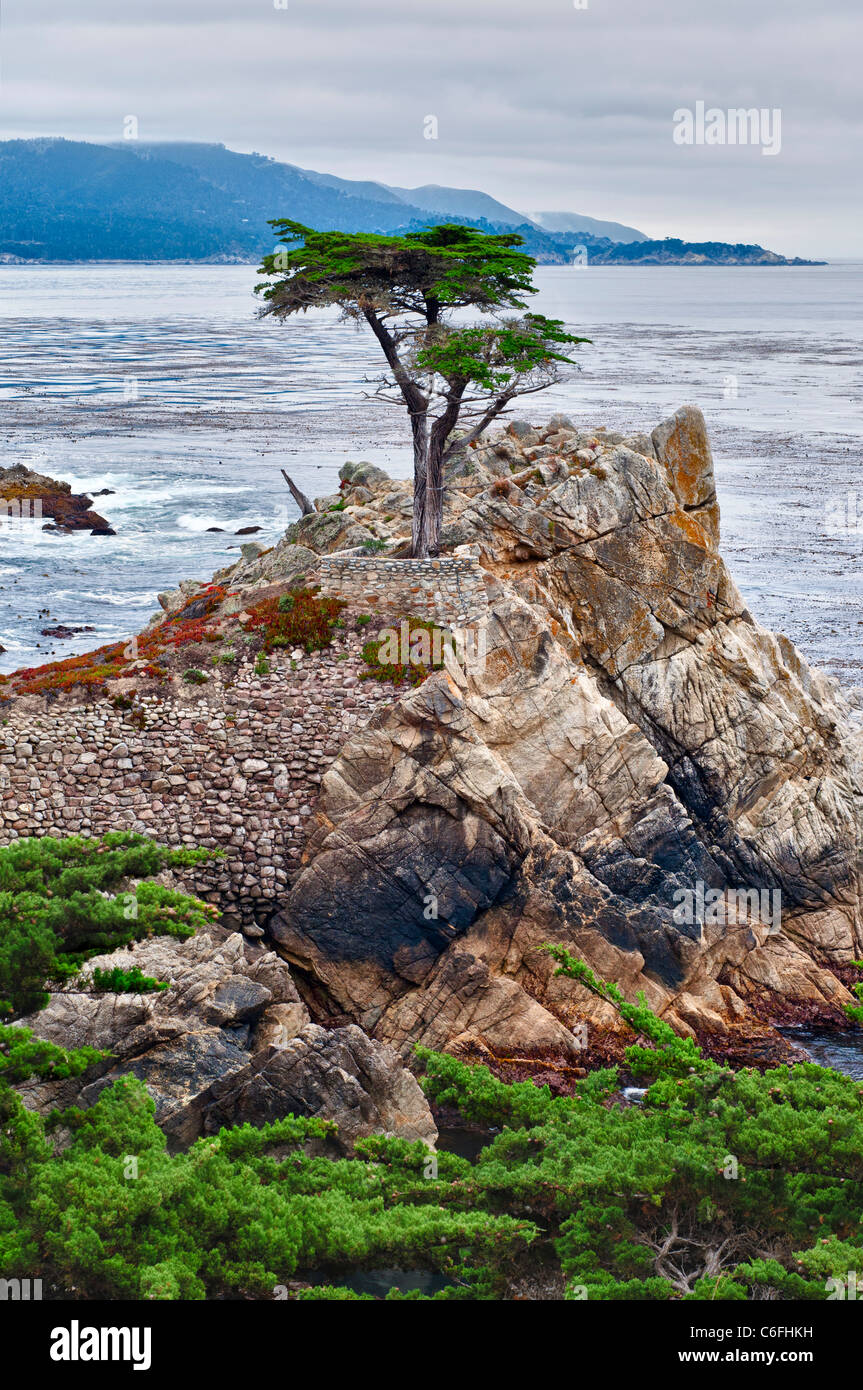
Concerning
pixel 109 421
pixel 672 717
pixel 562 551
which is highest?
pixel 109 421

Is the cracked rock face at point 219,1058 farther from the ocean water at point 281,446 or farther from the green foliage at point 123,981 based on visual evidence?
the ocean water at point 281,446

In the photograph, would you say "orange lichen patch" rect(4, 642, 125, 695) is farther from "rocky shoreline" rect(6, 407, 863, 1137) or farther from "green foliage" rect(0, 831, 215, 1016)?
"green foliage" rect(0, 831, 215, 1016)

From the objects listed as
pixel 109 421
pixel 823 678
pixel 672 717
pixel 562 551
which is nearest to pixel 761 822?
pixel 672 717

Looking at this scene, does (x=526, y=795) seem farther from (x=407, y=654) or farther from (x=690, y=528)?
(x=690, y=528)

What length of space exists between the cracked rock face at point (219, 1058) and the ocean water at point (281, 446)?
721 inches

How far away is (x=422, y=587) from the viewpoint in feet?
94.5

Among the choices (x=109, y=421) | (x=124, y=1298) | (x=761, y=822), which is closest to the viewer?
(x=124, y=1298)

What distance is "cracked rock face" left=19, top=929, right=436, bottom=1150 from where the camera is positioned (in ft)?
58.3

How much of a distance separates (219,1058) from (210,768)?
28.0 ft

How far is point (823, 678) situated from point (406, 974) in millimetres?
15131

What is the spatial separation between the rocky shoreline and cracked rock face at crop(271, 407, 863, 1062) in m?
0.06

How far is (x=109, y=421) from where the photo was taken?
309 feet

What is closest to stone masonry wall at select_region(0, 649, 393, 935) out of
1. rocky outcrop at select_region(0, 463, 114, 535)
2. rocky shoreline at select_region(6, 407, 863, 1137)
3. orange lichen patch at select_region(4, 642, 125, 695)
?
rocky shoreline at select_region(6, 407, 863, 1137)

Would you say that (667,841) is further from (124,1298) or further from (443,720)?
(124,1298)
